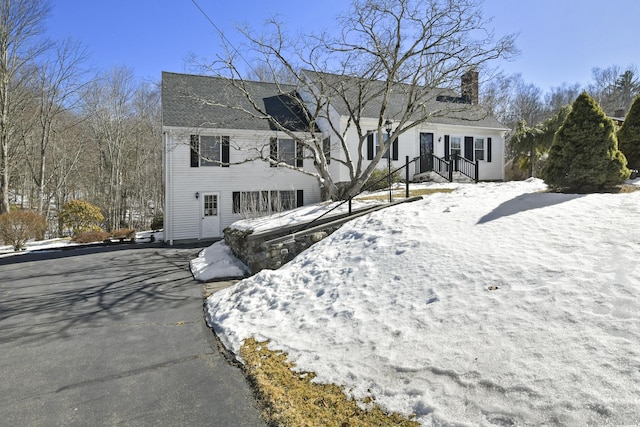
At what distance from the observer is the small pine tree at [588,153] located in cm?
673

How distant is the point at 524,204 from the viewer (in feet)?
20.0

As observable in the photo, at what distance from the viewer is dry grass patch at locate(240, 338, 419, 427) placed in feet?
8.82

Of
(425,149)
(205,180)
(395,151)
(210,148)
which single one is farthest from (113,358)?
(425,149)

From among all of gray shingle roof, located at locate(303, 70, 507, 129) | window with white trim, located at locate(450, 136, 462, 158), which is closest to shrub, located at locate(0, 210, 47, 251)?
gray shingle roof, located at locate(303, 70, 507, 129)

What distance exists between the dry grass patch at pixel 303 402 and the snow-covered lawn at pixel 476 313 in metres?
0.12

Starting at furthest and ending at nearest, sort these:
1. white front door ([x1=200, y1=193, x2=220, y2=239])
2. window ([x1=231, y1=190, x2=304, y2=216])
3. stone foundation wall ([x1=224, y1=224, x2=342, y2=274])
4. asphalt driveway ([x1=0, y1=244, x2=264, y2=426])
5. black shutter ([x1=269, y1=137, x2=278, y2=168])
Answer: black shutter ([x1=269, y1=137, x2=278, y2=168])
window ([x1=231, y1=190, x2=304, y2=216])
white front door ([x1=200, y1=193, x2=220, y2=239])
stone foundation wall ([x1=224, y1=224, x2=342, y2=274])
asphalt driveway ([x1=0, y1=244, x2=264, y2=426])

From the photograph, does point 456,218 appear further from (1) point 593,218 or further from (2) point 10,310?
(2) point 10,310

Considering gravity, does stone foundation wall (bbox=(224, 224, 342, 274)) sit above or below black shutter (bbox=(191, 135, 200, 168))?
below

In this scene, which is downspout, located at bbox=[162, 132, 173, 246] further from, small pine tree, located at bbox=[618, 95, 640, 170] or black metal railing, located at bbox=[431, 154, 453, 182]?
small pine tree, located at bbox=[618, 95, 640, 170]

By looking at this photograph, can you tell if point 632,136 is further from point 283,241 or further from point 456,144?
point 456,144

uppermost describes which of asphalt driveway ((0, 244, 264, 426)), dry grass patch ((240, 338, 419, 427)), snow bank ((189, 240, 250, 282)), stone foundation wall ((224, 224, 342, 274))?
stone foundation wall ((224, 224, 342, 274))

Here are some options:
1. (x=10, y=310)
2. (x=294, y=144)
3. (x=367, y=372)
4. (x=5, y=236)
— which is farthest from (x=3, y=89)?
(x=367, y=372)

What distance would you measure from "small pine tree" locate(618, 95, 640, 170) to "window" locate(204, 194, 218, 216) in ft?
48.4

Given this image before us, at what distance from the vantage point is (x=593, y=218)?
495 cm
